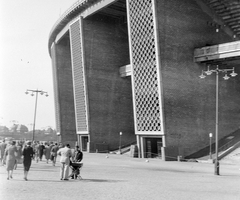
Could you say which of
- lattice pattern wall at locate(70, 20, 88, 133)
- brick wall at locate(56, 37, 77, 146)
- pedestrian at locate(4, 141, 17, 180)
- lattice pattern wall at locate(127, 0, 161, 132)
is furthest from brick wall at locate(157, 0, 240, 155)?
brick wall at locate(56, 37, 77, 146)

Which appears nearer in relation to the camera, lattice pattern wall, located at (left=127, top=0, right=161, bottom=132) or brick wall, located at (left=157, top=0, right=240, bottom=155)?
brick wall, located at (left=157, top=0, right=240, bottom=155)

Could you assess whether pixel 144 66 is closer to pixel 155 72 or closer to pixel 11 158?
pixel 155 72

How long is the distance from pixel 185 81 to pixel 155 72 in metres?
3.52

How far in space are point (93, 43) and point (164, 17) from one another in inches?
586

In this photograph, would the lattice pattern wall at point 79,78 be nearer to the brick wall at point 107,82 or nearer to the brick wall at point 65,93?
the brick wall at point 107,82

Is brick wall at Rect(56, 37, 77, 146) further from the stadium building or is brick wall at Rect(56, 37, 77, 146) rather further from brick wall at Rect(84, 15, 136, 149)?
brick wall at Rect(84, 15, 136, 149)

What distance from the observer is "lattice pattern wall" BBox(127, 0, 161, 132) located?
1299 inches

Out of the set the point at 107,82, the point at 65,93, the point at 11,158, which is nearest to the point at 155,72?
the point at 107,82

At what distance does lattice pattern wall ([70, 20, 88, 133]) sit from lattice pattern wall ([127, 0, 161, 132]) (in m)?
11.5

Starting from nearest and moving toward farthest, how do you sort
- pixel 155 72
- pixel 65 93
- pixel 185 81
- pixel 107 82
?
pixel 155 72, pixel 185 81, pixel 107 82, pixel 65 93

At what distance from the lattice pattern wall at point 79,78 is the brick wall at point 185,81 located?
15.6m

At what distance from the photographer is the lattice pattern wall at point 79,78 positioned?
45438mm

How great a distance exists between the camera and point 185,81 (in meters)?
33.7

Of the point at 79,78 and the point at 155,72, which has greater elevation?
the point at 79,78
